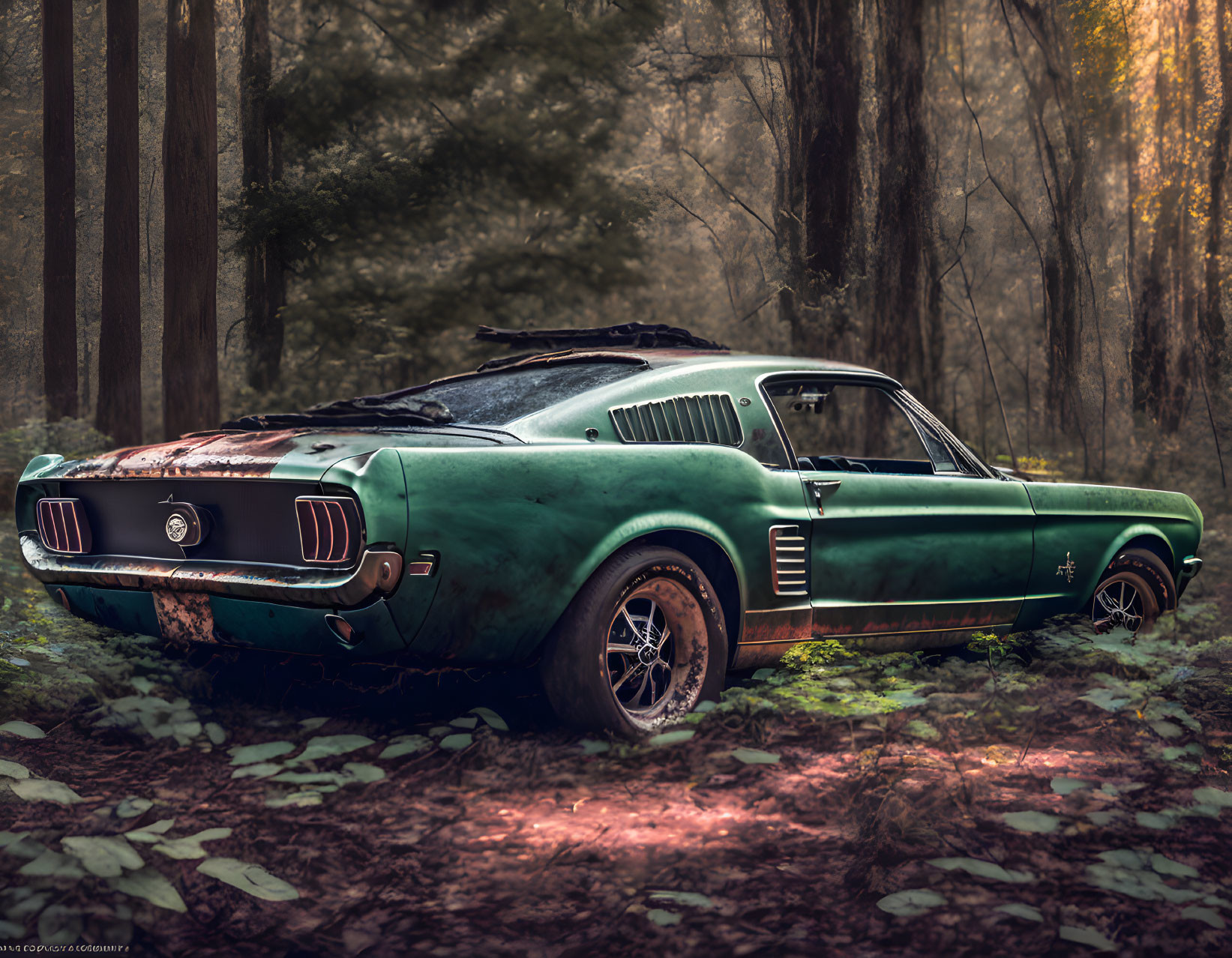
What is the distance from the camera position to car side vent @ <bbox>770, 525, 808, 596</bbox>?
4297mm

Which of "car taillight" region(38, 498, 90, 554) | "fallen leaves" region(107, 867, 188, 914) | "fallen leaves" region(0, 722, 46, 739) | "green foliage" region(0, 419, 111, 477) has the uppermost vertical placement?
"green foliage" region(0, 419, 111, 477)

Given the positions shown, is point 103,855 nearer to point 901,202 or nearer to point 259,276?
point 901,202

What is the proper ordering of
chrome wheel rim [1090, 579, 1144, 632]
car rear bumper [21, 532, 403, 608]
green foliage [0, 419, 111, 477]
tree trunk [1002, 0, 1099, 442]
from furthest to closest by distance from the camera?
1. tree trunk [1002, 0, 1099, 442]
2. green foliage [0, 419, 111, 477]
3. chrome wheel rim [1090, 579, 1144, 632]
4. car rear bumper [21, 532, 403, 608]

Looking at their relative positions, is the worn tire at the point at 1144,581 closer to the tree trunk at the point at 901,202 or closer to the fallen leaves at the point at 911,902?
the fallen leaves at the point at 911,902

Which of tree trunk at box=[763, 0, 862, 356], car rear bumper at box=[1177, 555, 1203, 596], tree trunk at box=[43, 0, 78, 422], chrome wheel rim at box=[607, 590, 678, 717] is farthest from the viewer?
tree trunk at box=[43, 0, 78, 422]

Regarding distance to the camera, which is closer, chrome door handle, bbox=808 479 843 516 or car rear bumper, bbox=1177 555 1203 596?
chrome door handle, bbox=808 479 843 516

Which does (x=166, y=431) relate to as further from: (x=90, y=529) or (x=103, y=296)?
(x=90, y=529)

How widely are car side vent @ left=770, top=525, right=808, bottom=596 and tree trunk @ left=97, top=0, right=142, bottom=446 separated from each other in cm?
944

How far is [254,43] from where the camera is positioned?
1424 centimetres

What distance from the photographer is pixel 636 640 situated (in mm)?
3982

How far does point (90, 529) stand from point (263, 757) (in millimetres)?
1268

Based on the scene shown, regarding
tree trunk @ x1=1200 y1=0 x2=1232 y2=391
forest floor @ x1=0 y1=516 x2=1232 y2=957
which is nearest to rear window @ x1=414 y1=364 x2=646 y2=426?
forest floor @ x1=0 y1=516 x2=1232 y2=957

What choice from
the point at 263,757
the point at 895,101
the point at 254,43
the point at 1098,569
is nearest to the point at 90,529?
the point at 263,757

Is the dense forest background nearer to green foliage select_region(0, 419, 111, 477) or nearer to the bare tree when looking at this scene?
the bare tree
